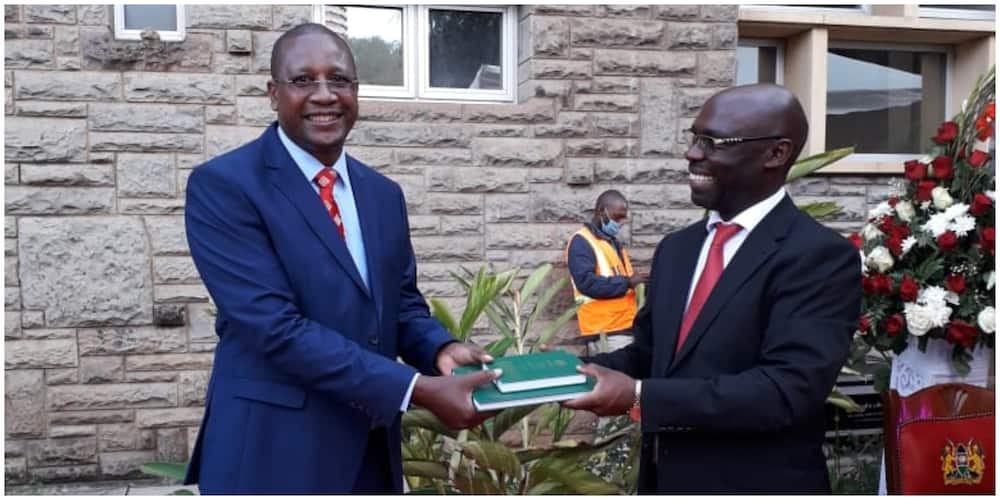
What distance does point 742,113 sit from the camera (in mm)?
2002

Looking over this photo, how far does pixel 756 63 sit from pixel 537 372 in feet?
16.5

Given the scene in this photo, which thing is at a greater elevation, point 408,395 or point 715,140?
point 715,140

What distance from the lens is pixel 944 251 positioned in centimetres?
354

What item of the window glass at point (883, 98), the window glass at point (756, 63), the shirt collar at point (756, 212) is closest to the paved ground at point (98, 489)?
the shirt collar at point (756, 212)

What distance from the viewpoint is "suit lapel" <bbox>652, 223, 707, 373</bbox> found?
208 cm

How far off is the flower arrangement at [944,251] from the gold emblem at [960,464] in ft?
3.27

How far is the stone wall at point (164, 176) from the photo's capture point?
4.88 meters

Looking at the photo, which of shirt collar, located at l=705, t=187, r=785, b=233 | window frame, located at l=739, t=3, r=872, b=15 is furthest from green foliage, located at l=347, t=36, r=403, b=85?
shirt collar, located at l=705, t=187, r=785, b=233

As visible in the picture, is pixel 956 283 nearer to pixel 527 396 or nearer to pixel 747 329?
pixel 747 329

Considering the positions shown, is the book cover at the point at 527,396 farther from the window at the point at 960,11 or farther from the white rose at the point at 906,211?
the window at the point at 960,11

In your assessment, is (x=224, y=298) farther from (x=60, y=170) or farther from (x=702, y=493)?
(x=60, y=170)

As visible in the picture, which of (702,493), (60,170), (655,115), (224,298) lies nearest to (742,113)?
(702,493)

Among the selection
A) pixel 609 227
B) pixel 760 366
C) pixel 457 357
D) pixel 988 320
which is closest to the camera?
pixel 760 366

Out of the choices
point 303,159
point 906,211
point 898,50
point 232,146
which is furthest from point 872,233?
point 232,146
